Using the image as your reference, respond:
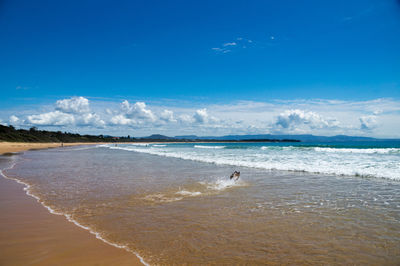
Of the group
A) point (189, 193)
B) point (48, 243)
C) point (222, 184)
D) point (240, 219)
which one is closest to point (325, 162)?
point (222, 184)

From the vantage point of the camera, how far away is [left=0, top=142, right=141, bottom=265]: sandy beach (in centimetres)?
399

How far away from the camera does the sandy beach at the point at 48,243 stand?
3.99 m

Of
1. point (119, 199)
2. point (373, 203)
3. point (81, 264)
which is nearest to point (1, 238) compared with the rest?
point (81, 264)

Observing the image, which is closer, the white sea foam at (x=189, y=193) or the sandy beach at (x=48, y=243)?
the sandy beach at (x=48, y=243)

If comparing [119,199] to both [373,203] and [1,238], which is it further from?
[373,203]

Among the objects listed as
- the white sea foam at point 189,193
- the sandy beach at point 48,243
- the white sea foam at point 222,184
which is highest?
the sandy beach at point 48,243

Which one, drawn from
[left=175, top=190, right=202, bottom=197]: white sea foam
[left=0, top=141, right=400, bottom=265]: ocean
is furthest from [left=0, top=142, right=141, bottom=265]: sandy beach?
[left=175, top=190, right=202, bottom=197]: white sea foam

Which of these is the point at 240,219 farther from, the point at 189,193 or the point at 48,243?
the point at 48,243

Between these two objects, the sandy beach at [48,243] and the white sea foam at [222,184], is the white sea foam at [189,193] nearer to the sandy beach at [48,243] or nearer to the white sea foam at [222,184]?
the white sea foam at [222,184]

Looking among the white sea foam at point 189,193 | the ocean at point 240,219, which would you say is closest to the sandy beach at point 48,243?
the ocean at point 240,219

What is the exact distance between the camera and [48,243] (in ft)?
15.2

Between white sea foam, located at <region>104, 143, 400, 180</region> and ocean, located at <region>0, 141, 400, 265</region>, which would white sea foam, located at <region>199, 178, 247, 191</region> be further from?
white sea foam, located at <region>104, 143, 400, 180</region>

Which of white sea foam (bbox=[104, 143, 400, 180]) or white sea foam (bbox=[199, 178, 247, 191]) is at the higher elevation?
white sea foam (bbox=[104, 143, 400, 180])

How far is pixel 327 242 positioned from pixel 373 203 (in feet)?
12.9
